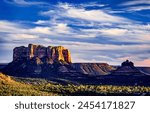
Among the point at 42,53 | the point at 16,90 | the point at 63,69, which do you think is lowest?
the point at 63,69

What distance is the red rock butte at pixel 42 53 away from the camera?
532ft

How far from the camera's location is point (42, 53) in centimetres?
16838

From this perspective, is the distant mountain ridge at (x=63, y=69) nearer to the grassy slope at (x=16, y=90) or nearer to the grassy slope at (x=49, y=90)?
the grassy slope at (x=49, y=90)

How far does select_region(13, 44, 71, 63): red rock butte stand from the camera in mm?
162125

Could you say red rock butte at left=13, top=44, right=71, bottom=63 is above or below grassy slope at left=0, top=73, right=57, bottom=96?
above

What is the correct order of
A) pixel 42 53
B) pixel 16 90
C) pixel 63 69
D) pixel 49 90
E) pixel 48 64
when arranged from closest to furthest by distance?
pixel 16 90 → pixel 49 90 → pixel 63 69 → pixel 48 64 → pixel 42 53

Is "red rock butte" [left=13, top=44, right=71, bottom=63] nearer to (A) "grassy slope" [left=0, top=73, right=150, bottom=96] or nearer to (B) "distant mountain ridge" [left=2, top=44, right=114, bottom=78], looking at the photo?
(B) "distant mountain ridge" [left=2, top=44, right=114, bottom=78]

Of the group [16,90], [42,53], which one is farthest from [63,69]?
[16,90]

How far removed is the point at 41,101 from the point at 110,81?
9948 cm

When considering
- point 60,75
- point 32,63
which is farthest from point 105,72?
point 32,63

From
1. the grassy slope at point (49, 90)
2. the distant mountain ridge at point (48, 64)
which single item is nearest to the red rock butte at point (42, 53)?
the distant mountain ridge at point (48, 64)

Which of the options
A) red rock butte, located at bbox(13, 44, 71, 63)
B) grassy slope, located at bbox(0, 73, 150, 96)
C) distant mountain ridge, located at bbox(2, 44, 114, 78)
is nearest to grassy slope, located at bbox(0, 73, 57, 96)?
grassy slope, located at bbox(0, 73, 150, 96)

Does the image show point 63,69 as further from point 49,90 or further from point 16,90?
point 16,90

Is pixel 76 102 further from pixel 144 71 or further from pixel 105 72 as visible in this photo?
pixel 105 72
